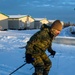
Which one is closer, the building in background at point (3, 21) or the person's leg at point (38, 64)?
the person's leg at point (38, 64)

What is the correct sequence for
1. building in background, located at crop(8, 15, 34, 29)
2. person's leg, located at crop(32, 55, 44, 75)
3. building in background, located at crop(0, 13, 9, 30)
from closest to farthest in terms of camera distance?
person's leg, located at crop(32, 55, 44, 75) < building in background, located at crop(0, 13, 9, 30) < building in background, located at crop(8, 15, 34, 29)

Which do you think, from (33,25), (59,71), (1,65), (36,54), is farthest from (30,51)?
(33,25)

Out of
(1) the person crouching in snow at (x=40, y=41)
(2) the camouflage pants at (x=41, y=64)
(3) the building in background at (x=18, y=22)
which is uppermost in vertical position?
(1) the person crouching in snow at (x=40, y=41)

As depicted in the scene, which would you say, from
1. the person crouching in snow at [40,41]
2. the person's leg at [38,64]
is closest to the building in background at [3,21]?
the person's leg at [38,64]

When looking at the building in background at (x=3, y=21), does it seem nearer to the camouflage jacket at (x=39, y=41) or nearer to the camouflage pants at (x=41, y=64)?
the camouflage pants at (x=41, y=64)

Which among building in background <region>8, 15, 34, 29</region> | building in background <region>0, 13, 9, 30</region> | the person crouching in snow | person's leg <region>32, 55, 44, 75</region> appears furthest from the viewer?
building in background <region>8, 15, 34, 29</region>

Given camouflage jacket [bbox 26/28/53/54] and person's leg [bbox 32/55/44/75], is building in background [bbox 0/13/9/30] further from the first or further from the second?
camouflage jacket [bbox 26/28/53/54]

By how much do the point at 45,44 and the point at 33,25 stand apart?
90.4 meters

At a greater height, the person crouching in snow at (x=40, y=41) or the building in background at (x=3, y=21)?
the person crouching in snow at (x=40, y=41)

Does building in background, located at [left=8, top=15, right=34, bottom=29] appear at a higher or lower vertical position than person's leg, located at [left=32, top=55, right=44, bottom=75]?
lower

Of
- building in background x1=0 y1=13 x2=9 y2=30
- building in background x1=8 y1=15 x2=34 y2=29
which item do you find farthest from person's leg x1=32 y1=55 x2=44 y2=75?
building in background x1=8 y1=15 x2=34 y2=29

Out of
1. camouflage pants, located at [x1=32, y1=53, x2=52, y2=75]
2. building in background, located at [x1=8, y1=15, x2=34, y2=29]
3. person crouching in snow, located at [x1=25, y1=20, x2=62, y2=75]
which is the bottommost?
building in background, located at [x1=8, y1=15, x2=34, y2=29]

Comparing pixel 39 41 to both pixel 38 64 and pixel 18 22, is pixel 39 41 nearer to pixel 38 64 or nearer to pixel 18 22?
pixel 38 64

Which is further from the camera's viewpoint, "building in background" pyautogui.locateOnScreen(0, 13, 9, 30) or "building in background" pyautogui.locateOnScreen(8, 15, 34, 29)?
"building in background" pyautogui.locateOnScreen(8, 15, 34, 29)
